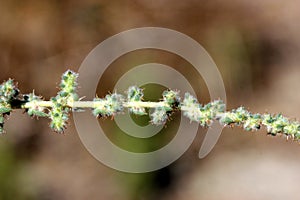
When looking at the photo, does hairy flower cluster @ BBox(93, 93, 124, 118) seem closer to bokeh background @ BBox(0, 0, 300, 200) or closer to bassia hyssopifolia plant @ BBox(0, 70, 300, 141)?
bassia hyssopifolia plant @ BBox(0, 70, 300, 141)

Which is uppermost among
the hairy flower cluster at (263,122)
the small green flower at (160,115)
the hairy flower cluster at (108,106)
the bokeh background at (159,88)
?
the bokeh background at (159,88)

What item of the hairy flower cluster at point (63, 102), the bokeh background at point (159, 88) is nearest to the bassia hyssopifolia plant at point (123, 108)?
the hairy flower cluster at point (63, 102)

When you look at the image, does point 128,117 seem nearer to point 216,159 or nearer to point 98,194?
point 98,194

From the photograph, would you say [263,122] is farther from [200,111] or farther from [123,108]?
[123,108]

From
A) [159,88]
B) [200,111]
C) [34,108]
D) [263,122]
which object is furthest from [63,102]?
[159,88]

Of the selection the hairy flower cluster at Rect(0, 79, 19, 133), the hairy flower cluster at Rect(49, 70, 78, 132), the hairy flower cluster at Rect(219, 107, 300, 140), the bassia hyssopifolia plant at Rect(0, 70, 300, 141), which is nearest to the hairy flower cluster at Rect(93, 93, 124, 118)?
the bassia hyssopifolia plant at Rect(0, 70, 300, 141)

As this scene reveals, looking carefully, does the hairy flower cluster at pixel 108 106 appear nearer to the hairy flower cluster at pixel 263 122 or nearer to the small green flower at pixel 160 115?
the small green flower at pixel 160 115

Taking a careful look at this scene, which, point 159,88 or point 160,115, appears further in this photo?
point 159,88
